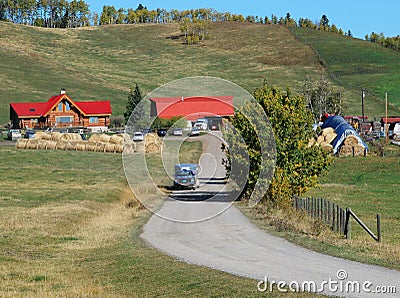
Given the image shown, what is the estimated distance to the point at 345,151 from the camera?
7369cm

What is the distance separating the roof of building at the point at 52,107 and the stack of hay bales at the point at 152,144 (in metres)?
41.5

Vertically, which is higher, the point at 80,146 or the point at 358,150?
the point at 80,146

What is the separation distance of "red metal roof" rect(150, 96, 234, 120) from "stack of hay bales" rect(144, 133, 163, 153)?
106ft

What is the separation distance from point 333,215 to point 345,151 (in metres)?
45.5

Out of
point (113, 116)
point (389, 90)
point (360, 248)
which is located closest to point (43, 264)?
point (360, 248)

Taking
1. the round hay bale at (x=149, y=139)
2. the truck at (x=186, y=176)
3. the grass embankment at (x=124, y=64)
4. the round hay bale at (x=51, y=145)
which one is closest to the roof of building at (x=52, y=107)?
the grass embankment at (x=124, y=64)

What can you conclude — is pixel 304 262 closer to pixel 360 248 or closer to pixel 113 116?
pixel 360 248

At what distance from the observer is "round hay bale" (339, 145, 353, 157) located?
2894 inches

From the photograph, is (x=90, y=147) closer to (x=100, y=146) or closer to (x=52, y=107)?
(x=100, y=146)

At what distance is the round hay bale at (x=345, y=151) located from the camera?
73.5m

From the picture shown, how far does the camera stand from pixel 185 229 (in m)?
31.5

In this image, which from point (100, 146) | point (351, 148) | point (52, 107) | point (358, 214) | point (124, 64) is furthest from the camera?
point (124, 64)

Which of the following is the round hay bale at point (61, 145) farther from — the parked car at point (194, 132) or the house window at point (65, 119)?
the house window at point (65, 119)

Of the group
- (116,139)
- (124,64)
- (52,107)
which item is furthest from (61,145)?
(124,64)
